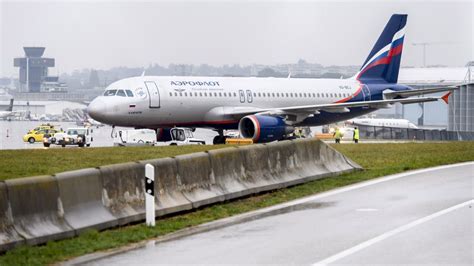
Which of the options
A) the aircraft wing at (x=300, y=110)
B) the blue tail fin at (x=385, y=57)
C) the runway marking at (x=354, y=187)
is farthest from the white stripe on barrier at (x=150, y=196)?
the blue tail fin at (x=385, y=57)

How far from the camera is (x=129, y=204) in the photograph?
18.2 meters

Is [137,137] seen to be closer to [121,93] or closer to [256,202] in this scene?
[121,93]

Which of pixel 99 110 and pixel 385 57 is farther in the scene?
pixel 385 57

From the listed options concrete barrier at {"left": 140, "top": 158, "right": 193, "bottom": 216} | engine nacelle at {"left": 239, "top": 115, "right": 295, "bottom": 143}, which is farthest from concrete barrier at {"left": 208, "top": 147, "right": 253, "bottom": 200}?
engine nacelle at {"left": 239, "top": 115, "right": 295, "bottom": 143}

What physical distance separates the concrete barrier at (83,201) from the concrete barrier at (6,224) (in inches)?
51.5

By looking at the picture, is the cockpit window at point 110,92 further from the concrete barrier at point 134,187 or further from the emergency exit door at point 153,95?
the concrete barrier at point 134,187

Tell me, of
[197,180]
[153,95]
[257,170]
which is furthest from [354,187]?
[153,95]

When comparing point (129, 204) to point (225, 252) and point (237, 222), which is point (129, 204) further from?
point (225, 252)

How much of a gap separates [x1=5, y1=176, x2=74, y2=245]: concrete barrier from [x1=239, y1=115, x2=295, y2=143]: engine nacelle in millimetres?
35438

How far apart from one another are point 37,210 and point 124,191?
2641 millimetres

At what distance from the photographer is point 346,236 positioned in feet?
53.0

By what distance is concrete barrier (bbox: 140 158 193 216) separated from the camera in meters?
19.1

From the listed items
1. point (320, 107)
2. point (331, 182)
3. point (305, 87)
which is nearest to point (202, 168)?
point (331, 182)

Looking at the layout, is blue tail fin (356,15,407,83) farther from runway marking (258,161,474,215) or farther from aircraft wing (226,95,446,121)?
runway marking (258,161,474,215)
